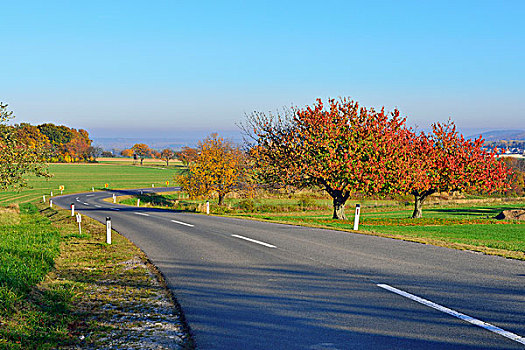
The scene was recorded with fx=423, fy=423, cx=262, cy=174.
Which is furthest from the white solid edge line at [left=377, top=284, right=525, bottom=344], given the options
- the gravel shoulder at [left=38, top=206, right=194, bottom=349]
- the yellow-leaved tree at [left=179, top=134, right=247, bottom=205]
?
the yellow-leaved tree at [left=179, top=134, right=247, bottom=205]

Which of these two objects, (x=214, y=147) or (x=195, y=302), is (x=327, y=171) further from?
(x=214, y=147)

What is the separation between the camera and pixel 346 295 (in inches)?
256

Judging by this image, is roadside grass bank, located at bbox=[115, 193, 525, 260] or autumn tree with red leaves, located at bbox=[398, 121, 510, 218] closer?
roadside grass bank, located at bbox=[115, 193, 525, 260]

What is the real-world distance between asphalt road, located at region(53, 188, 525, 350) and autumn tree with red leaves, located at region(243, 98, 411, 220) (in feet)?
43.0

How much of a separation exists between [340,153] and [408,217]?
10751 millimetres

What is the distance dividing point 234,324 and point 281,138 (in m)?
22.6

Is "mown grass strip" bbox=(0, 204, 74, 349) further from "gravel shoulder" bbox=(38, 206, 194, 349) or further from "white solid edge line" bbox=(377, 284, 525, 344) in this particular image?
"white solid edge line" bbox=(377, 284, 525, 344)

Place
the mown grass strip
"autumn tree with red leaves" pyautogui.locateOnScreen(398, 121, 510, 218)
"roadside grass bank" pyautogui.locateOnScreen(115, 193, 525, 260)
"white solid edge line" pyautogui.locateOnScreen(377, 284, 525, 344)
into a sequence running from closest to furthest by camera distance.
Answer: "white solid edge line" pyautogui.locateOnScreen(377, 284, 525, 344)
the mown grass strip
"roadside grass bank" pyautogui.locateOnScreen(115, 193, 525, 260)
"autumn tree with red leaves" pyautogui.locateOnScreen(398, 121, 510, 218)

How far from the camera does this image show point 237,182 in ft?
160

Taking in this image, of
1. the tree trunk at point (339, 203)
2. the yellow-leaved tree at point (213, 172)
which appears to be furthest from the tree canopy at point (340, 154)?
the yellow-leaved tree at point (213, 172)

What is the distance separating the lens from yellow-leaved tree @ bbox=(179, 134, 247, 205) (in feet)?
157

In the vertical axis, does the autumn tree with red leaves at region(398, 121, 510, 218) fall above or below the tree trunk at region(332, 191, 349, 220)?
above

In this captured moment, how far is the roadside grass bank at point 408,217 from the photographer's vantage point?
14.0m

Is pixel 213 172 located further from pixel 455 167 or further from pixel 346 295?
pixel 346 295
